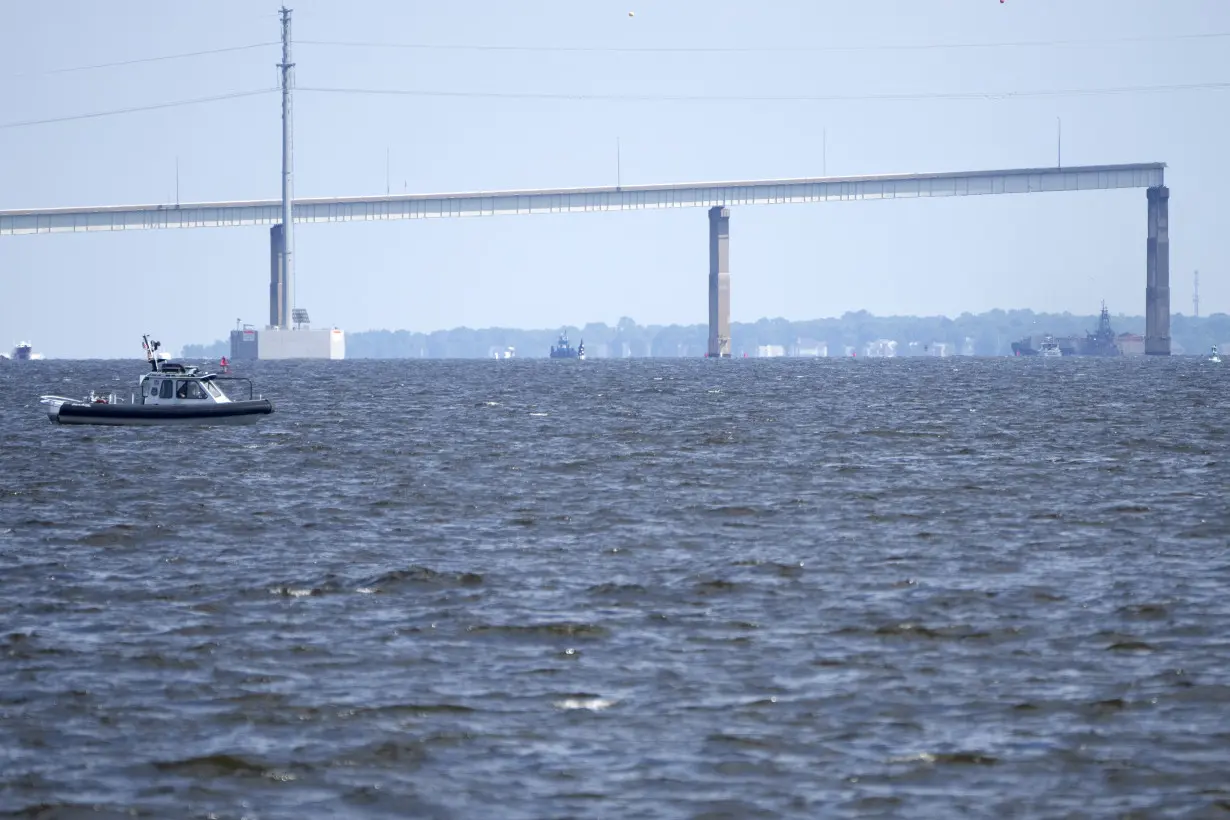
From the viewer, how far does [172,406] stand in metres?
64.0

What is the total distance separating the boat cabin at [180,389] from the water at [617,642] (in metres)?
18.5

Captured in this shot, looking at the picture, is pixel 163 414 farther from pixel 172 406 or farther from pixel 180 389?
pixel 180 389

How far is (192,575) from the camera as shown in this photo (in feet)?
88.7

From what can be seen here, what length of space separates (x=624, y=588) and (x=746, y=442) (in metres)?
32.3

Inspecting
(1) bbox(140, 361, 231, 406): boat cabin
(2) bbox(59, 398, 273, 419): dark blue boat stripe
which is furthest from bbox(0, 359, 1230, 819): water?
(1) bbox(140, 361, 231, 406): boat cabin

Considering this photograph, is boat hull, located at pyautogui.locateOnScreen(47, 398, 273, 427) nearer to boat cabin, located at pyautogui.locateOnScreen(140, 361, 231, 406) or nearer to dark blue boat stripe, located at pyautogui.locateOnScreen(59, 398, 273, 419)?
dark blue boat stripe, located at pyautogui.locateOnScreen(59, 398, 273, 419)

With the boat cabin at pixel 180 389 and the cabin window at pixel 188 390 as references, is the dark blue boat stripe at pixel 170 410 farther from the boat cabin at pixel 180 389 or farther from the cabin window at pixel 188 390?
the cabin window at pixel 188 390

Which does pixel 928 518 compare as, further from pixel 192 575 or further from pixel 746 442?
pixel 746 442

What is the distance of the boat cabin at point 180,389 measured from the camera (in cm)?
6438

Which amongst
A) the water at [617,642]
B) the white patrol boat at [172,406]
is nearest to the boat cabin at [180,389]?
the white patrol boat at [172,406]

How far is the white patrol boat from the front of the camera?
210 feet

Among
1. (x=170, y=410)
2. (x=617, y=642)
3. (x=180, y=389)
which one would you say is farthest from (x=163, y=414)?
(x=617, y=642)

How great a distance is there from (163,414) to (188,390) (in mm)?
1323

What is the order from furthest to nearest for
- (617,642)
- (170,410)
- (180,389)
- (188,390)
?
(188,390) → (180,389) → (170,410) → (617,642)
